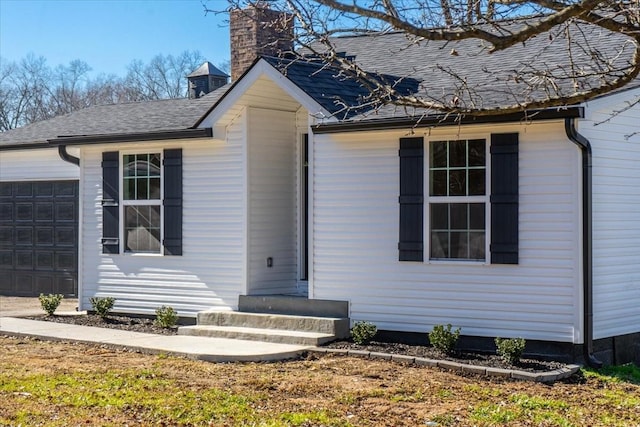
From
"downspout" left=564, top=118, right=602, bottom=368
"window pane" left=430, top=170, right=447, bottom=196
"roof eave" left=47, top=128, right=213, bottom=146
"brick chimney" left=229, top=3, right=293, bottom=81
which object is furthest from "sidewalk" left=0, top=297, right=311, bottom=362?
"brick chimney" left=229, top=3, right=293, bottom=81

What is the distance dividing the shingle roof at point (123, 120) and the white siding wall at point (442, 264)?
10.1ft

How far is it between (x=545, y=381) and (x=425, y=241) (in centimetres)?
269

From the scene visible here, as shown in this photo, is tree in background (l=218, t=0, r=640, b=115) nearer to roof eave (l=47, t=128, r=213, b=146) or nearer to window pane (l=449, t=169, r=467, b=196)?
Answer: window pane (l=449, t=169, r=467, b=196)

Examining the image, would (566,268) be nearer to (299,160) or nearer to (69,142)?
(299,160)

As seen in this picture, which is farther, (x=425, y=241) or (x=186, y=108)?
(x=186, y=108)

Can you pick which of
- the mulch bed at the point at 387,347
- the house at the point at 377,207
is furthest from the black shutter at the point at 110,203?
the mulch bed at the point at 387,347

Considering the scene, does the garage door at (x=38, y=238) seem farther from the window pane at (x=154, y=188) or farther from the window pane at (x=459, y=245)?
the window pane at (x=459, y=245)

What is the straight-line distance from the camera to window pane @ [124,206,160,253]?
588 inches

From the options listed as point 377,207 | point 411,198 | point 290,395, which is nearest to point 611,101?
point 411,198

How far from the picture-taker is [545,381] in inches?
400

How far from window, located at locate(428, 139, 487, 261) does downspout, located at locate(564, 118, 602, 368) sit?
1.24 meters

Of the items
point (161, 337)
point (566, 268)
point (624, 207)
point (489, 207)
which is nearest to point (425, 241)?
point (489, 207)

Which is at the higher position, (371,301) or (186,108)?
(186,108)

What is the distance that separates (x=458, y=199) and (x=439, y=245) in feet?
2.23
